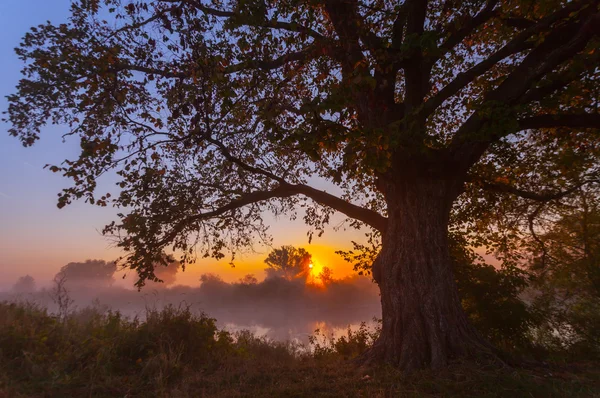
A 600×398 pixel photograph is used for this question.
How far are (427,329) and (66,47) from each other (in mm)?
9810

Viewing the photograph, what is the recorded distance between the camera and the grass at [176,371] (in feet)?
16.5

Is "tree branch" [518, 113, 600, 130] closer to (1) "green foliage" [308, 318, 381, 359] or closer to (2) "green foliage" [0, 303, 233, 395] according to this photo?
(1) "green foliage" [308, 318, 381, 359]

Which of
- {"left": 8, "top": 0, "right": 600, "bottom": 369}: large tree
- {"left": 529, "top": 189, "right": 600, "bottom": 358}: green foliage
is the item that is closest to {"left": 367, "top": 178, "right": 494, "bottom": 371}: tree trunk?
{"left": 8, "top": 0, "right": 600, "bottom": 369}: large tree

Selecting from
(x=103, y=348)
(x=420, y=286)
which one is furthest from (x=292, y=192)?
(x=103, y=348)

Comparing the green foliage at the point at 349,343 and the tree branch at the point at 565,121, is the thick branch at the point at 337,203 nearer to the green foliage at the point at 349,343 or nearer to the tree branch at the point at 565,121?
the tree branch at the point at 565,121

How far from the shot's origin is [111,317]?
795 centimetres

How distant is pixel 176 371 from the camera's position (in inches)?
254

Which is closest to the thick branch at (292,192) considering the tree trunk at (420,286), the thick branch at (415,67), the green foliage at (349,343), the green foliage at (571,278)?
the tree trunk at (420,286)

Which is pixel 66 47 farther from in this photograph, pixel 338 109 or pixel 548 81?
pixel 548 81

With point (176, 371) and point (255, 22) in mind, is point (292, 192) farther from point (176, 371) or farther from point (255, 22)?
point (176, 371)

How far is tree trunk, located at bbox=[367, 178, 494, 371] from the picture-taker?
6.34 metres

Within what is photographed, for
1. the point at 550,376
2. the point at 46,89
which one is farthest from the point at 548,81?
A: the point at 46,89

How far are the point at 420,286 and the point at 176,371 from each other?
16.6 ft

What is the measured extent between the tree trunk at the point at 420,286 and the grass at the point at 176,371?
62 centimetres
